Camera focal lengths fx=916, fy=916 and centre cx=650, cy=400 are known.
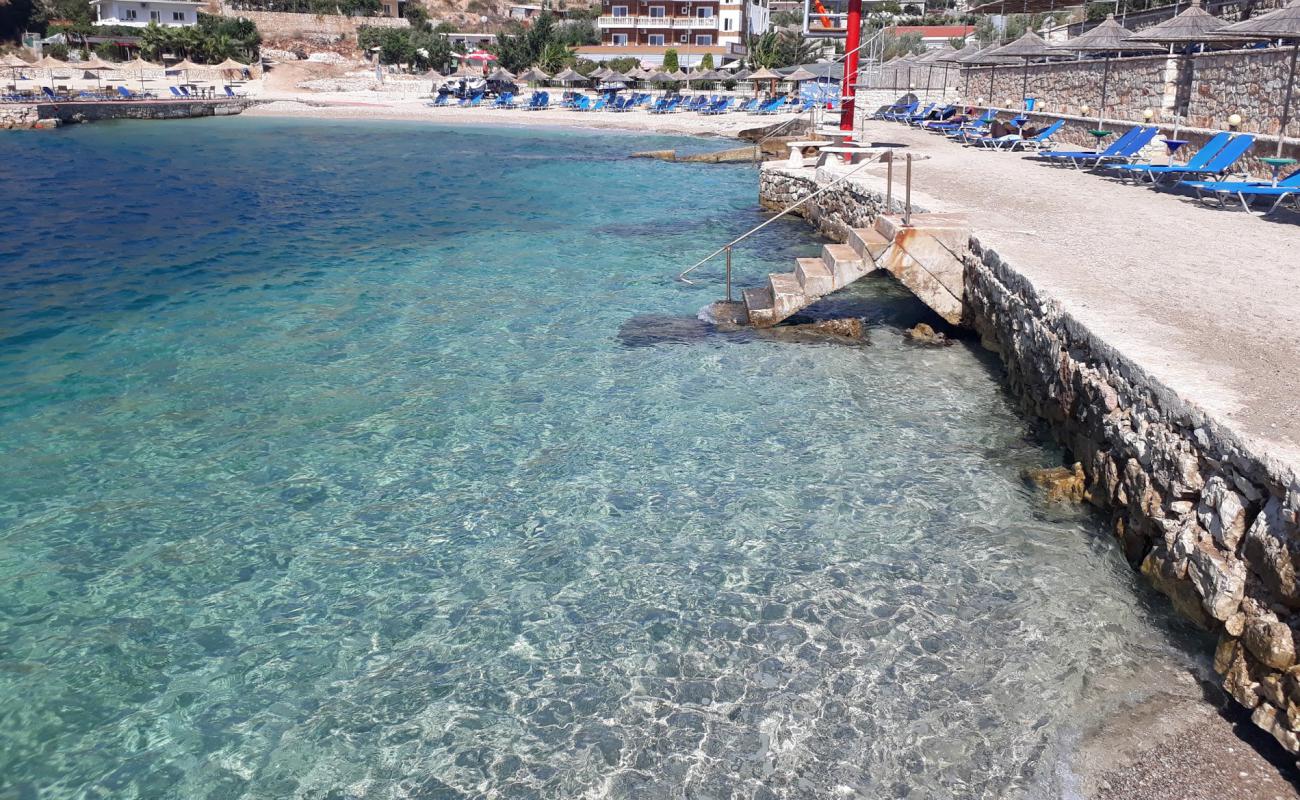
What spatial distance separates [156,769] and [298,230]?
15.5m

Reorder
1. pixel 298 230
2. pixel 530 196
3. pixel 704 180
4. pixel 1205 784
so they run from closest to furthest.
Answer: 1. pixel 1205 784
2. pixel 298 230
3. pixel 530 196
4. pixel 704 180

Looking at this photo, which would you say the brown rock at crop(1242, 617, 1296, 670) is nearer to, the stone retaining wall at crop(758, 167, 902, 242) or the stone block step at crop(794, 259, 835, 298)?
the stone block step at crop(794, 259, 835, 298)

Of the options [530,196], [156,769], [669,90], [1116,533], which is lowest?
[156,769]

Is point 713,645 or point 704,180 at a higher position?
point 704,180

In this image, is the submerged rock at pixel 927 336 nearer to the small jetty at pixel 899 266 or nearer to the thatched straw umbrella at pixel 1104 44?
the small jetty at pixel 899 266

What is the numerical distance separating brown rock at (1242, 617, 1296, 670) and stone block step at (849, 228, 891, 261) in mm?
6366

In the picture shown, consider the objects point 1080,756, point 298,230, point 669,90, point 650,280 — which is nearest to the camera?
point 1080,756

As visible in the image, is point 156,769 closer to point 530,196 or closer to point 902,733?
point 902,733

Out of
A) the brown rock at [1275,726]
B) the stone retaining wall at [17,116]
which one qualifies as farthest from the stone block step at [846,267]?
the stone retaining wall at [17,116]

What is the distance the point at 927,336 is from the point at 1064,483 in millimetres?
3830

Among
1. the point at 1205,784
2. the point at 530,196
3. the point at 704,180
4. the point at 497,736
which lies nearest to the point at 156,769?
the point at 497,736

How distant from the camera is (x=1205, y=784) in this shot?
3.92 meters

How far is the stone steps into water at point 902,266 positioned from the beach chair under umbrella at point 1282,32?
5.85 m

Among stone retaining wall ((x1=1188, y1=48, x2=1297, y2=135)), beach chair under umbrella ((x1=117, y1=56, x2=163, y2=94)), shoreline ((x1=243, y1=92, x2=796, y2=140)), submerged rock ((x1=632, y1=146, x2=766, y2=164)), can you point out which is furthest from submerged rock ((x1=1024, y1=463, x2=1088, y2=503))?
beach chair under umbrella ((x1=117, y1=56, x2=163, y2=94))
